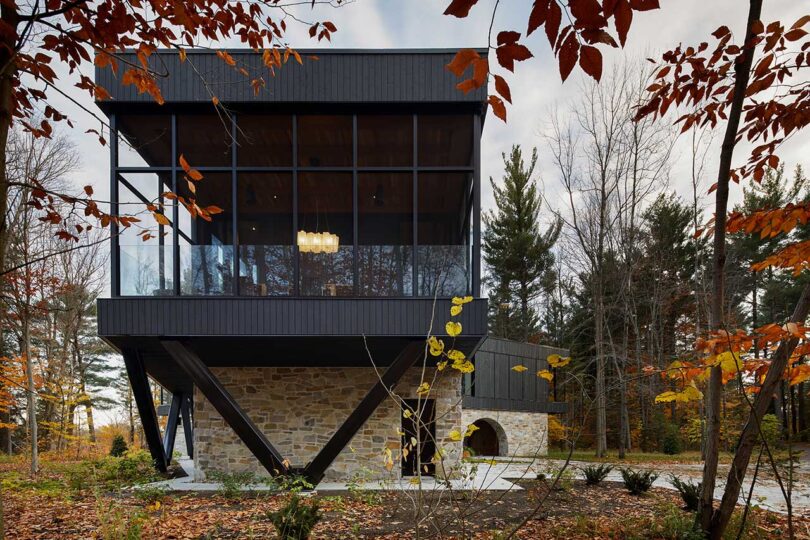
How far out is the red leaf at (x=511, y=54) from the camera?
1625mm

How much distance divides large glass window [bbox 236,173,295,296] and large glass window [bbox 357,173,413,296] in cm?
115

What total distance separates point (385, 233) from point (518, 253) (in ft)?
47.5

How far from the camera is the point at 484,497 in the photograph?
694 centimetres

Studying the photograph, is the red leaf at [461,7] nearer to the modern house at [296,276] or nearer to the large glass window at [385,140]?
the modern house at [296,276]

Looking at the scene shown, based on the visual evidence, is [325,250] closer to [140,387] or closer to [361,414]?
[361,414]

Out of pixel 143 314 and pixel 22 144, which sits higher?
pixel 22 144

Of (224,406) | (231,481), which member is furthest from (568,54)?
(231,481)

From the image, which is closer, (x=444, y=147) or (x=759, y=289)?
(x=444, y=147)

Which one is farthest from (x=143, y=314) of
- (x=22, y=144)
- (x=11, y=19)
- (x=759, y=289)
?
(x=759, y=289)

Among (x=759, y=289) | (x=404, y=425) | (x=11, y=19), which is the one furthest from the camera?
(x=759, y=289)

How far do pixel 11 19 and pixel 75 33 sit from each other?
43 centimetres

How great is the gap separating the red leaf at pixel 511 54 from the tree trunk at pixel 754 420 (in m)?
2.41

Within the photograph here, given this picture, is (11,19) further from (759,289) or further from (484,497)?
(759,289)

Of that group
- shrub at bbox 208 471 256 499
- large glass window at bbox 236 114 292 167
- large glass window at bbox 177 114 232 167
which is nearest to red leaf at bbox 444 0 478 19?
large glass window at bbox 236 114 292 167
